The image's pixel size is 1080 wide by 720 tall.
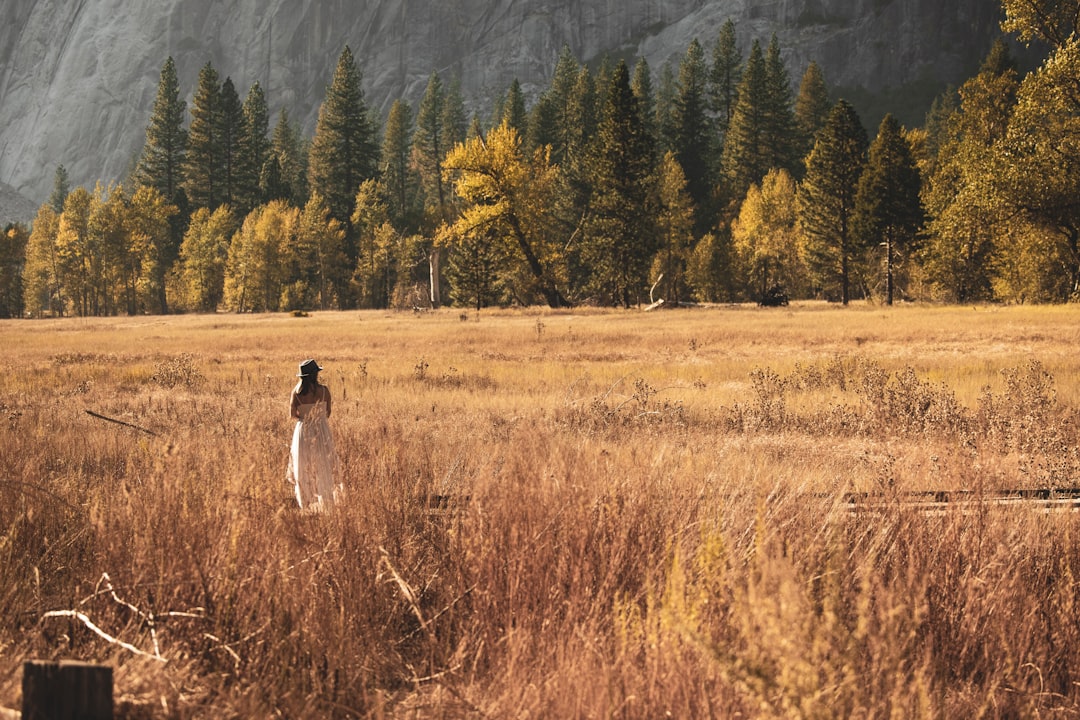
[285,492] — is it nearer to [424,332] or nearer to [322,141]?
[424,332]

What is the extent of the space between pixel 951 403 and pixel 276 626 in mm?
10956

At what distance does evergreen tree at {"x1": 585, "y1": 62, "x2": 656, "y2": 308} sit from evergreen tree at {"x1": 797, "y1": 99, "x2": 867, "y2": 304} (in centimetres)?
1075

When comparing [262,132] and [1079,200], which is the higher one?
[262,132]

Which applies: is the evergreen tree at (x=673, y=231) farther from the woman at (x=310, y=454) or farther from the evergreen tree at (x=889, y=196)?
the woman at (x=310, y=454)

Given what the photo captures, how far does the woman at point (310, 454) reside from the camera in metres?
6.89

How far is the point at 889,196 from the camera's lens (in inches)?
1976

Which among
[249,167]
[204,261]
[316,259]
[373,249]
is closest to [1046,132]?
[373,249]

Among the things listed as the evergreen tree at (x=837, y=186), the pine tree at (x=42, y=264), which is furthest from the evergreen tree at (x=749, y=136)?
the pine tree at (x=42, y=264)

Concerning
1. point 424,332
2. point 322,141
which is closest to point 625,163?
point 424,332

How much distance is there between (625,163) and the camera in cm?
5275

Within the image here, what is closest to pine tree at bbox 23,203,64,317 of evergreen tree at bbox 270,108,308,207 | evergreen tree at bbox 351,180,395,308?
evergreen tree at bbox 270,108,308,207

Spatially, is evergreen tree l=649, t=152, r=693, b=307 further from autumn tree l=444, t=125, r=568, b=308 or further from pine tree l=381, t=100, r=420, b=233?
pine tree l=381, t=100, r=420, b=233

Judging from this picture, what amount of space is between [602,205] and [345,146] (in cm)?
4191

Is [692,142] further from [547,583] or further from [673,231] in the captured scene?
[547,583]
